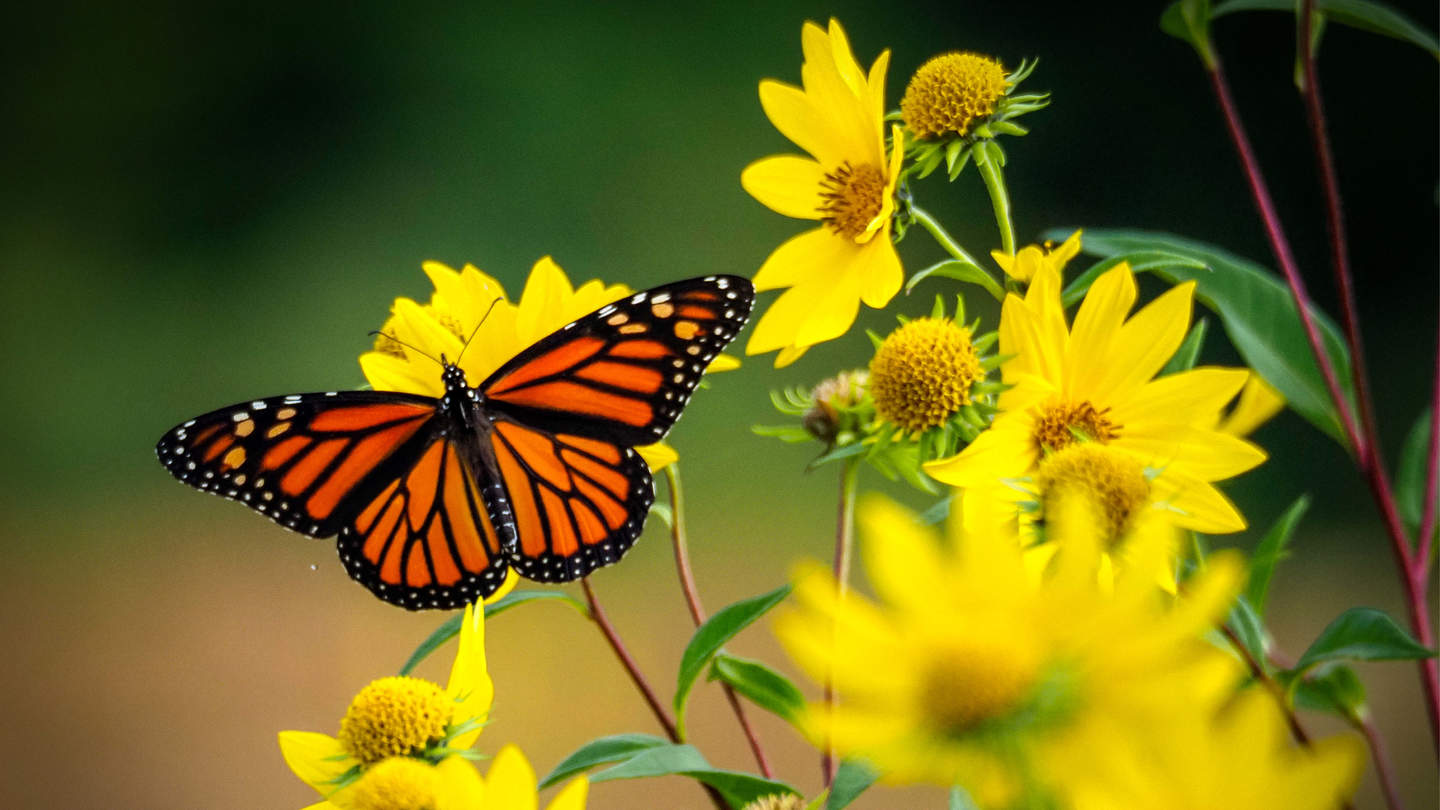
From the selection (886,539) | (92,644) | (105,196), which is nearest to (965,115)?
(886,539)

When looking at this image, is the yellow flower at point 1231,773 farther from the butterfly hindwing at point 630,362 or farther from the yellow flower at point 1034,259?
the butterfly hindwing at point 630,362

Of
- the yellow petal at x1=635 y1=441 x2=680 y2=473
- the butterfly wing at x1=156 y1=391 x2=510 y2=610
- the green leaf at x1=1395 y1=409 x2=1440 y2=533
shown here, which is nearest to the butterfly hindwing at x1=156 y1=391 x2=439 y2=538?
the butterfly wing at x1=156 y1=391 x2=510 y2=610

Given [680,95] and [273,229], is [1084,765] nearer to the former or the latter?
[680,95]

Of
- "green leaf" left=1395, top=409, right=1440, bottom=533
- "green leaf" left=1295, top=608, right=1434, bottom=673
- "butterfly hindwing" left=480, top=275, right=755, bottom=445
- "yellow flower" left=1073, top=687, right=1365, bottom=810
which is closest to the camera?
"yellow flower" left=1073, top=687, right=1365, bottom=810

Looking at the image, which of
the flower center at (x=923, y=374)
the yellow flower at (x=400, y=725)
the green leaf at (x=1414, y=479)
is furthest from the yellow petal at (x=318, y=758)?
the green leaf at (x=1414, y=479)

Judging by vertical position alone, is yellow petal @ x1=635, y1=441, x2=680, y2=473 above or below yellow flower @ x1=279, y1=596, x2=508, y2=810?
above

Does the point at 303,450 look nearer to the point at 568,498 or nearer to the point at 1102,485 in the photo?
the point at 568,498

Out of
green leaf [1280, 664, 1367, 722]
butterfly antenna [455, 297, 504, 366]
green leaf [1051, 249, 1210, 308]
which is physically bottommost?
green leaf [1280, 664, 1367, 722]

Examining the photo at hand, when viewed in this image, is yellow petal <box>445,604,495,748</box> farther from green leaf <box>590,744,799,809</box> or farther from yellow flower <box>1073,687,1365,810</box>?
yellow flower <box>1073,687,1365,810</box>
